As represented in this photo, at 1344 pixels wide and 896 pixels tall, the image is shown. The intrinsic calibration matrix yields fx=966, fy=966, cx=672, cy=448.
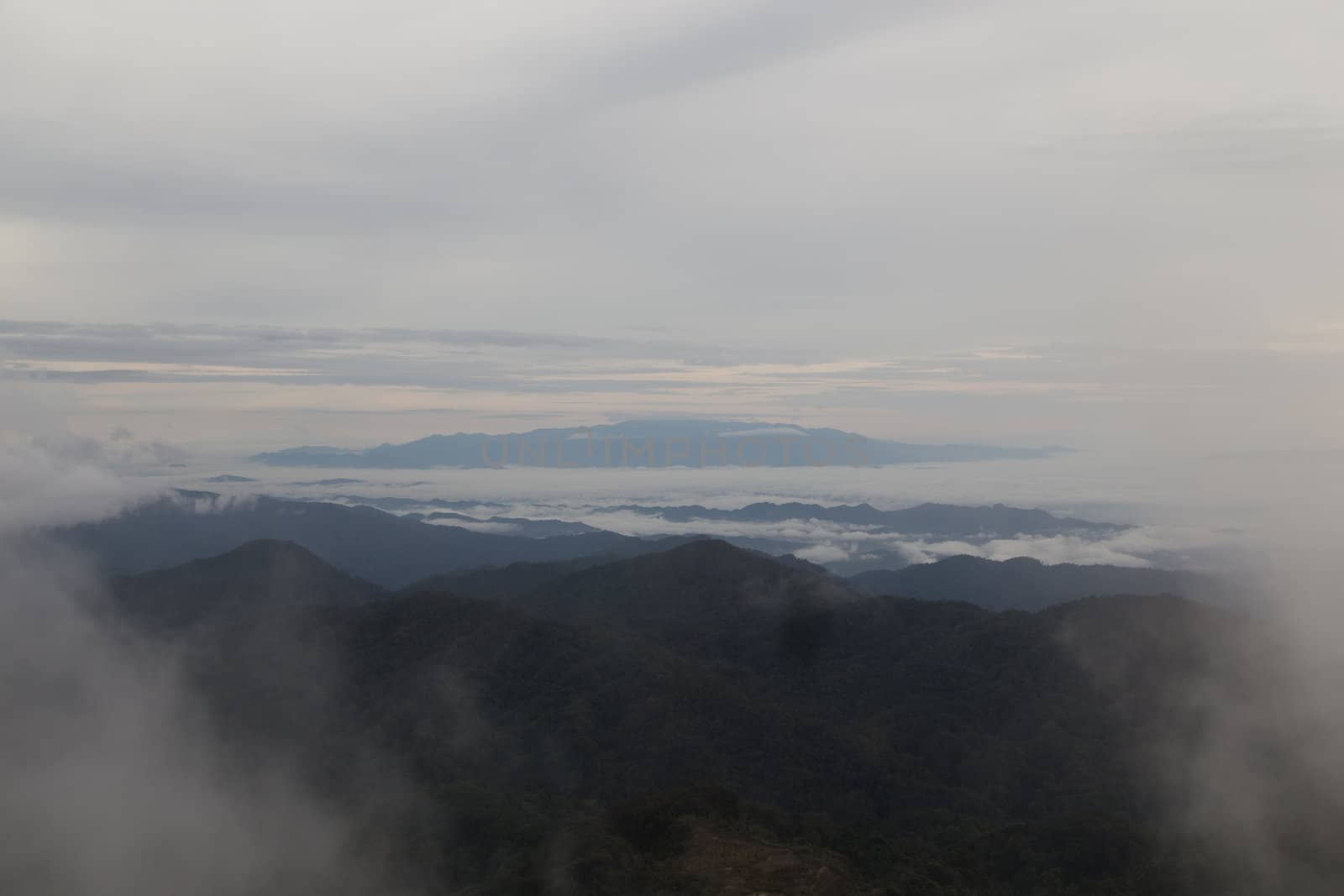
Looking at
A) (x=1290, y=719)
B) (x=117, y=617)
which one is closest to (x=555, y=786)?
(x=1290, y=719)

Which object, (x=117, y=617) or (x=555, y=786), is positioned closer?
(x=555, y=786)

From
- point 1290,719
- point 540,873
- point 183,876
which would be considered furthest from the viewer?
point 1290,719

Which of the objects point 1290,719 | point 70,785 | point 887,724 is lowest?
point 70,785

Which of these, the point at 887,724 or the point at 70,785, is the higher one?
the point at 887,724

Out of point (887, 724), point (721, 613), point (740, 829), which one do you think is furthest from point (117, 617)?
point (740, 829)

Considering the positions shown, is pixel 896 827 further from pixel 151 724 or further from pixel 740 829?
pixel 151 724

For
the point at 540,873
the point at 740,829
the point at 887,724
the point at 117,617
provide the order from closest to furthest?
1. the point at 540,873
2. the point at 740,829
3. the point at 887,724
4. the point at 117,617

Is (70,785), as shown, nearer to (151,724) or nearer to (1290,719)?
(151,724)
